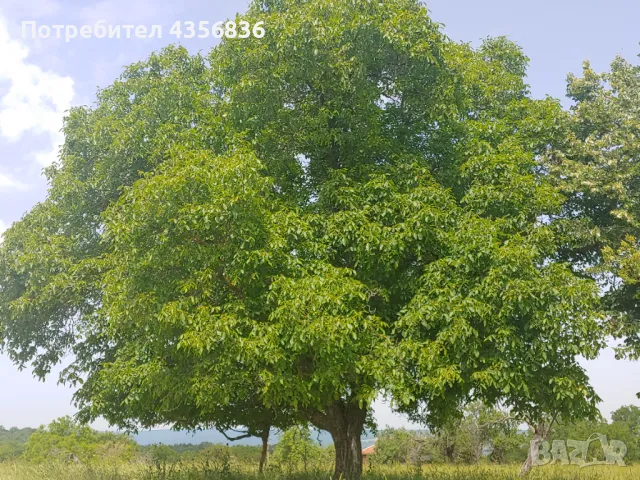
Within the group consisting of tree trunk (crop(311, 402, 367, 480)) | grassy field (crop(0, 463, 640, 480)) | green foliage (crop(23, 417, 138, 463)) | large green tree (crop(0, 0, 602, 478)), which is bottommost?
green foliage (crop(23, 417, 138, 463))

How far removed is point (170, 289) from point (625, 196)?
14.5 m

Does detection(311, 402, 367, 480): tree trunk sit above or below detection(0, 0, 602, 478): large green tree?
below

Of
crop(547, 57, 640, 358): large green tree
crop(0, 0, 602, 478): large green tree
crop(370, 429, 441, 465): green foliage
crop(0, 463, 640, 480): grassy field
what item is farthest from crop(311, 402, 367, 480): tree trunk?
crop(370, 429, 441, 465): green foliage

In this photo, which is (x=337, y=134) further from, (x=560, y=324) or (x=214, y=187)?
(x=560, y=324)

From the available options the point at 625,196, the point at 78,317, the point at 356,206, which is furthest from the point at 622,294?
the point at 78,317

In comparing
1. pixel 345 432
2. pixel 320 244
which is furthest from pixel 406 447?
pixel 320 244

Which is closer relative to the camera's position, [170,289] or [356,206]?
[170,289]

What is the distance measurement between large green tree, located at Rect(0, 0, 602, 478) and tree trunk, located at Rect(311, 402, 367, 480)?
0.24 feet

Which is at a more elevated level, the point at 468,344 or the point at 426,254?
the point at 426,254

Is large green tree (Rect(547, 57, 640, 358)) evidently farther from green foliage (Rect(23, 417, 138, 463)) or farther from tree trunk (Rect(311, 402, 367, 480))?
green foliage (Rect(23, 417, 138, 463))

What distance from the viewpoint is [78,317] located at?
21.5 m

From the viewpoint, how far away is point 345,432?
17.8 m

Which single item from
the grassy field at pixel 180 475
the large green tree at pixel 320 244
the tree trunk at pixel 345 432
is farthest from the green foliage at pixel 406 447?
the large green tree at pixel 320 244

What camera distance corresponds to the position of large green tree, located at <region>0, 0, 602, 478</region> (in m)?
13.4
